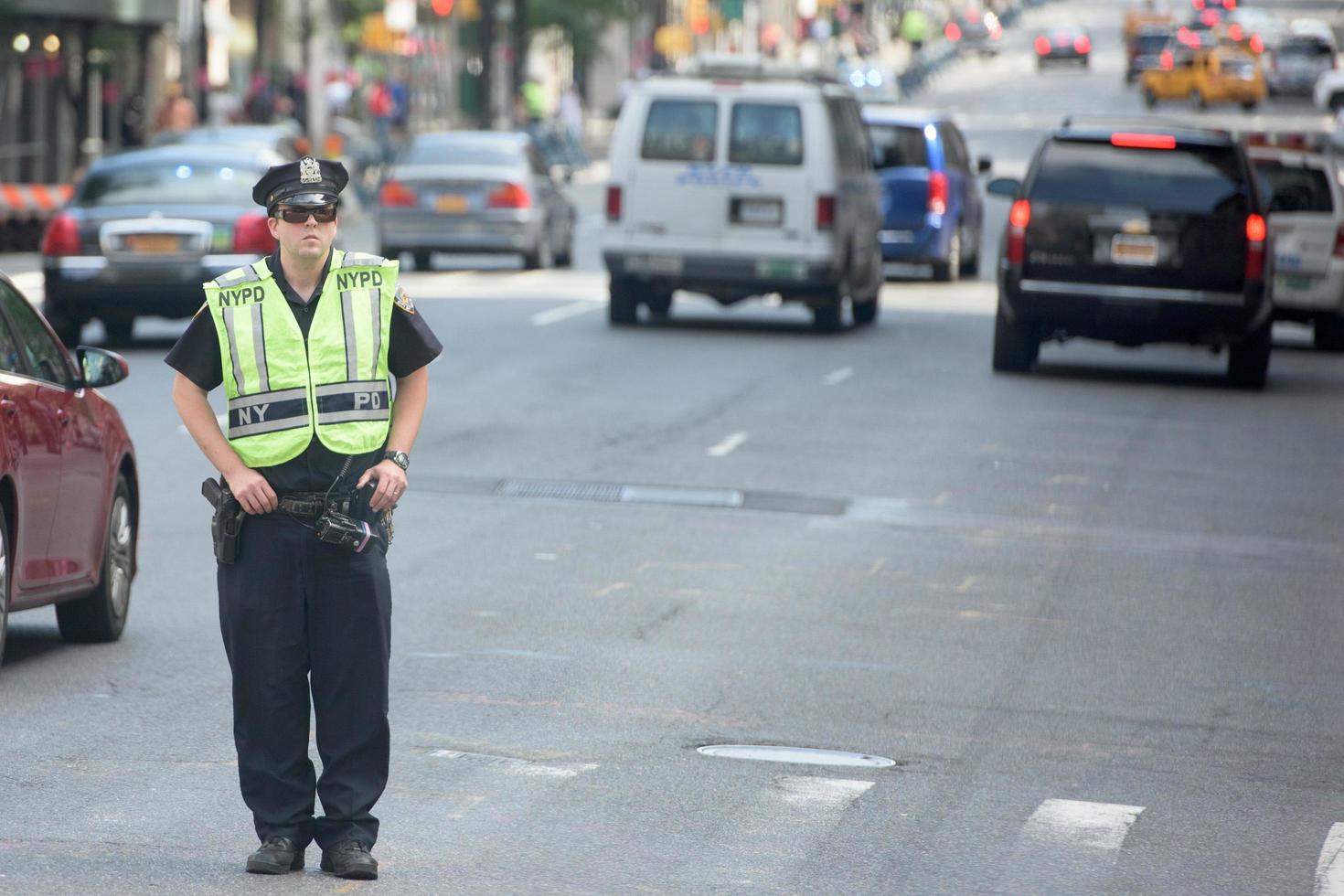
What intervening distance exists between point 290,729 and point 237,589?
35cm

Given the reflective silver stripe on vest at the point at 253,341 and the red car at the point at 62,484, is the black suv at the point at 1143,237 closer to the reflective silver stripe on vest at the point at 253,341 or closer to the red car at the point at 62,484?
the red car at the point at 62,484

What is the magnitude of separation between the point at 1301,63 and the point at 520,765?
77.0 m

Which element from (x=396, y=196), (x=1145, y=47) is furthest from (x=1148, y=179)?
(x=1145, y=47)

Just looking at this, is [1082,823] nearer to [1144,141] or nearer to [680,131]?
[1144,141]

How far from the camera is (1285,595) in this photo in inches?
451

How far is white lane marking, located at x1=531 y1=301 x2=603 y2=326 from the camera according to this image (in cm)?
2461

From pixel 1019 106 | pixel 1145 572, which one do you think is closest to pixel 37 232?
pixel 1145 572

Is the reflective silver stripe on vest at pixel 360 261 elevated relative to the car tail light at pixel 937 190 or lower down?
elevated

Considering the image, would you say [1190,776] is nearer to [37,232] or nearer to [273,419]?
[273,419]

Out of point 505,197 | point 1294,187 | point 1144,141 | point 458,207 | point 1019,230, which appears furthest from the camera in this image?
point 505,197

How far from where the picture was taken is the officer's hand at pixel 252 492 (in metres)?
6.02

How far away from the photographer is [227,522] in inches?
239

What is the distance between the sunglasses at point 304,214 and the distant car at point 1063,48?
9155 cm

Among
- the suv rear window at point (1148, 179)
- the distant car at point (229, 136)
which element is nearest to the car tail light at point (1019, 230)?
the suv rear window at point (1148, 179)
